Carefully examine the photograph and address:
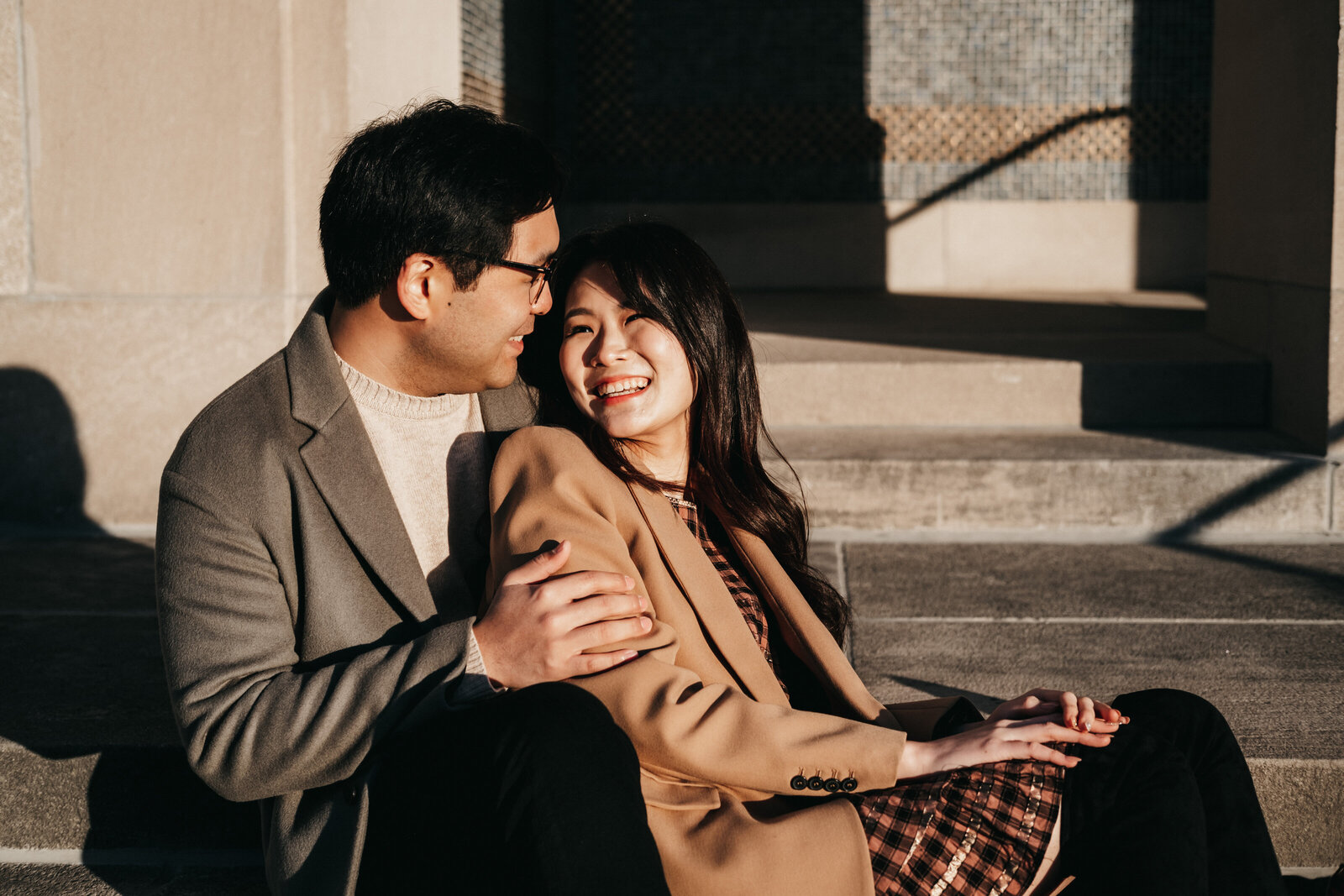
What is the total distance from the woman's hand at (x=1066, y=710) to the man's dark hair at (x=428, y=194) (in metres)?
1.14

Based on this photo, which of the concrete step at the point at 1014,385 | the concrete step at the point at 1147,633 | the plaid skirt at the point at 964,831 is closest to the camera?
the plaid skirt at the point at 964,831

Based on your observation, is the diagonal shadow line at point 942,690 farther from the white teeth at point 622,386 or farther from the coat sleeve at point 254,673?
the coat sleeve at point 254,673

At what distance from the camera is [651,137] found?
9547 mm

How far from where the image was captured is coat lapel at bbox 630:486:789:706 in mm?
1941

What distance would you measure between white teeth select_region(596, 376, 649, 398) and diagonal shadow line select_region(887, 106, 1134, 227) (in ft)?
25.9

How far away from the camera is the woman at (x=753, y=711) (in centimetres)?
172

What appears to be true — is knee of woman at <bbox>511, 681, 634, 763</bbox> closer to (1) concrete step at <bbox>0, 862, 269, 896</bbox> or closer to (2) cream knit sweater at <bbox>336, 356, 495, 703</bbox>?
(2) cream knit sweater at <bbox>336, 356, 495, 703</bbox>

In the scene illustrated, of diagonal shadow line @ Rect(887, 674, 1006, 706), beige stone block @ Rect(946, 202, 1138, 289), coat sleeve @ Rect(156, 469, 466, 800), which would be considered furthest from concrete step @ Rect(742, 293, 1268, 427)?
beige stone block @ Rect(946, 202, 1138, 289)

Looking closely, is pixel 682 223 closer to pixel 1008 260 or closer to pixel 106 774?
pixel 1008 260

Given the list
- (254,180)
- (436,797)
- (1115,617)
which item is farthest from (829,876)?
(254,180)

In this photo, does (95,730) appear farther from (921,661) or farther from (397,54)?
(397,54)

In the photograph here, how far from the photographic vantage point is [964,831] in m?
1.80

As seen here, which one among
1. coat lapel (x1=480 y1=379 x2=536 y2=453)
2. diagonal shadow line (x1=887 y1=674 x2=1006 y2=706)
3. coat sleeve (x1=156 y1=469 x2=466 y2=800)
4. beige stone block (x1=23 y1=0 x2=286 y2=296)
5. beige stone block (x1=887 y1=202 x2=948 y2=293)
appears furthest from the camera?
beige stone block (x1=887 y1=202 x2=948 y2=293)

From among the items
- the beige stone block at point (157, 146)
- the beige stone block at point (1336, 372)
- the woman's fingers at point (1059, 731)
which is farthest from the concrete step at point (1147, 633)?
the beige stone block at point (157, 146)
